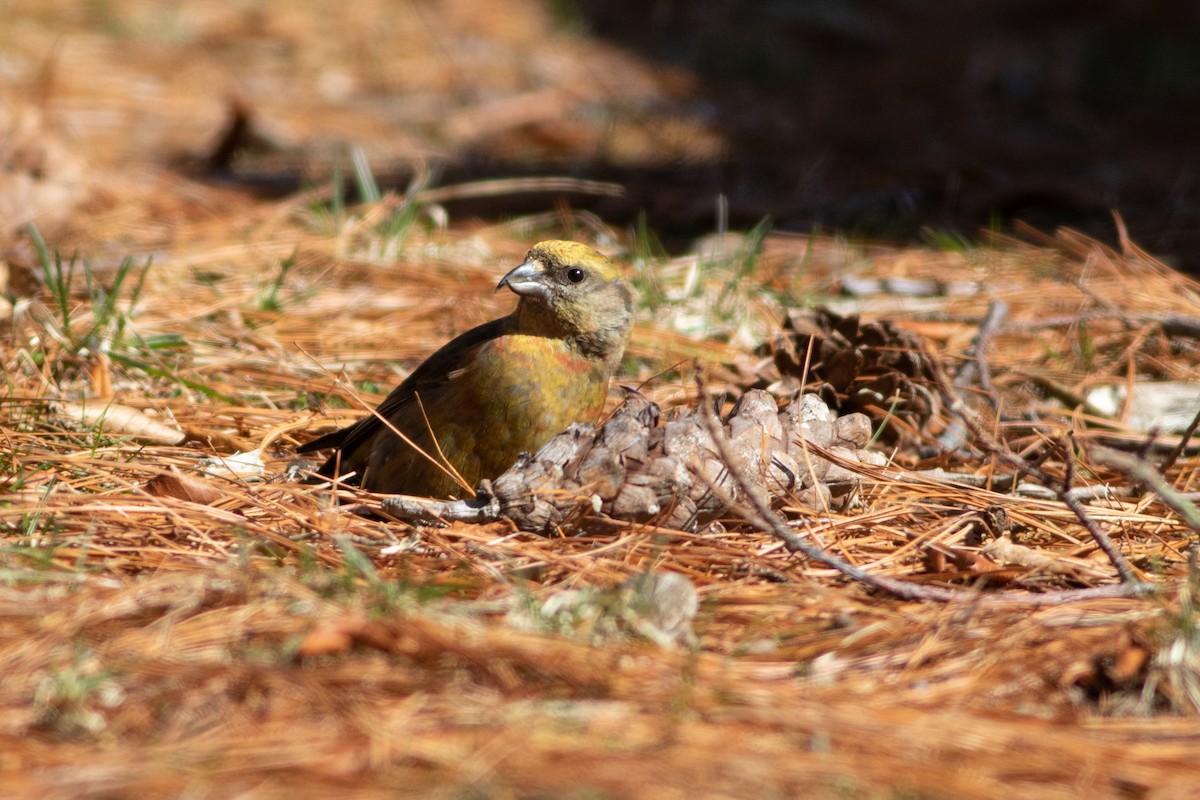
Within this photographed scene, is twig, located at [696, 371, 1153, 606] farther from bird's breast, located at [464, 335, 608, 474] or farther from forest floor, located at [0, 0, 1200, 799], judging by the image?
bird's breast, located at [464, 335, 608, 474]

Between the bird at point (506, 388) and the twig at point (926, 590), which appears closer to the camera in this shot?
the twig at point (926, 590)

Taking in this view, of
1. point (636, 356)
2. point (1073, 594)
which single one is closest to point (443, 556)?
point (1073, 594)

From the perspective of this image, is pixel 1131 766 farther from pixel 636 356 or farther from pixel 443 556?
pixel 636 356

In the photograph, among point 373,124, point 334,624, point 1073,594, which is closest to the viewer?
point 334,624

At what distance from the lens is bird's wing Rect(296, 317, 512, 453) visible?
144 inches

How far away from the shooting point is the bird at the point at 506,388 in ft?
11.7

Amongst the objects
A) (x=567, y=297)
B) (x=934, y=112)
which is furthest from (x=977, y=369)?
(x=934, y=112)

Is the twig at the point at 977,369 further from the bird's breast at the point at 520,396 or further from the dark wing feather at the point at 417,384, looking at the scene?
the dark wing feather at the point at 417,384

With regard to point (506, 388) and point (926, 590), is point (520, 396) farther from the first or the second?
point (926, 590)

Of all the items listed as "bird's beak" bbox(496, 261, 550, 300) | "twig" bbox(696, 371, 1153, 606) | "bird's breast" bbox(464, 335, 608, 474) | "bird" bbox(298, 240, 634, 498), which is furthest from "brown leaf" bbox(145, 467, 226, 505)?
"twig" bbox(696, 371, 1153, 606)

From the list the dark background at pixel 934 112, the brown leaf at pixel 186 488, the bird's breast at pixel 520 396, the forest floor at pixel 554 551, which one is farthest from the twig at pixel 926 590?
the dark background at pixel 934 112

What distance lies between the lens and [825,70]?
433 inches

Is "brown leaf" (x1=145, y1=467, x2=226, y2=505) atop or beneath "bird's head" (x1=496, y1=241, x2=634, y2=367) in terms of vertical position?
beneath

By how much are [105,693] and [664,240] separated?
476 centimetres
